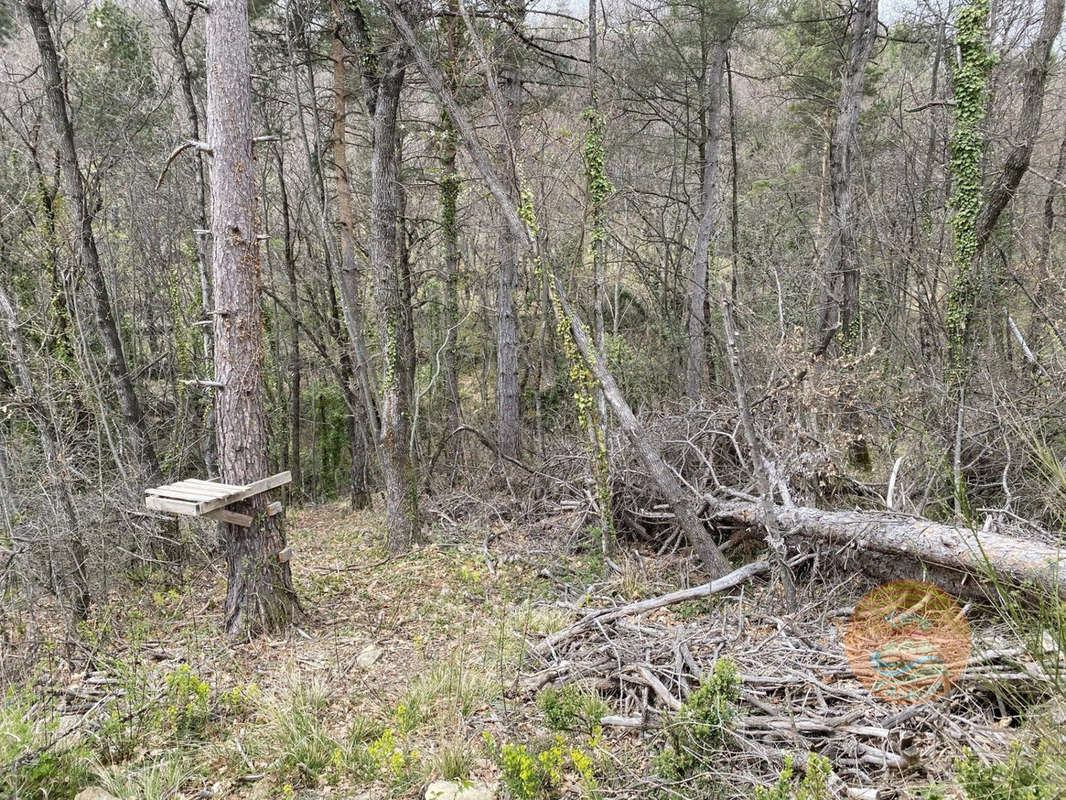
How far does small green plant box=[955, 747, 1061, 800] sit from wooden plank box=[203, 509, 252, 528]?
4.61 metres

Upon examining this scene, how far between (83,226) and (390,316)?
3.80 metres

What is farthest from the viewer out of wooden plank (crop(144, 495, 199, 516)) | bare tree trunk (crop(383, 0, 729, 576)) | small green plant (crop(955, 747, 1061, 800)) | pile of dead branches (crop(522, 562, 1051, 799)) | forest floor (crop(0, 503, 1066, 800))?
bare tree trunk (crop(383, 0, 729, 576))

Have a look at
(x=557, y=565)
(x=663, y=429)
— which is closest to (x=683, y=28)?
(x=663, y=429)

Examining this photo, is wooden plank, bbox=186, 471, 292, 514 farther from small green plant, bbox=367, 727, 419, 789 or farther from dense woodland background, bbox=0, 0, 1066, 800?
small green plant, bbox=367, 727, 419, 789

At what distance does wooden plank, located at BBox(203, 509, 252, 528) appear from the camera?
474 centimetres

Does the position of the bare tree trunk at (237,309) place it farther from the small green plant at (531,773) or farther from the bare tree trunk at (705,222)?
the bare tree trunk at (705,222)

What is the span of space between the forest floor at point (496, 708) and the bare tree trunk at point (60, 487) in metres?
0.38

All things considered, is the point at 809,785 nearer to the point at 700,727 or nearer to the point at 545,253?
the point at 700,727

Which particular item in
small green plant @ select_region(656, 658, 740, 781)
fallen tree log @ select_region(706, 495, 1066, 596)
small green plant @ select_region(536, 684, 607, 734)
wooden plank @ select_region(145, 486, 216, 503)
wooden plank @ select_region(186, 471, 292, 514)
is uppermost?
wooden plank @ select_region(145, 486, 216, 503)

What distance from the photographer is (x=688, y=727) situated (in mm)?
3148

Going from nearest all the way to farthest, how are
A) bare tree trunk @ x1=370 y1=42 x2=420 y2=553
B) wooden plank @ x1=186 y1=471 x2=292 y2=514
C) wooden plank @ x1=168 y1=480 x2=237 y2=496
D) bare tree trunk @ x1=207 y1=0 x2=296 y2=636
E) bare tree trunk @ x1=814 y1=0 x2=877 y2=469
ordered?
1. wooden plank @ x1=186 y1=471 x2=292 y2=514
2. wooden plank @ x1=168 y1=480 x2=237 y2=496
3. bare tree trunk @ x1=207 y1=0 x2=296 y2=636
4. bare tree trunk @ x1=370 y1=42 x2=420 y2=553
5. bare tree trunk @ x1=814 y1=0 x2=877 y2=469

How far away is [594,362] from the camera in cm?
581

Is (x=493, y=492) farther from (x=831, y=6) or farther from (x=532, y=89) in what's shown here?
(x=831, y=6)

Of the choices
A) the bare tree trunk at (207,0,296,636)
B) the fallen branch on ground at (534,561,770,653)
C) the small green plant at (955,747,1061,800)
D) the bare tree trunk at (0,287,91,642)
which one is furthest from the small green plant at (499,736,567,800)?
the bare tree trunk at (0,287,91,642)
